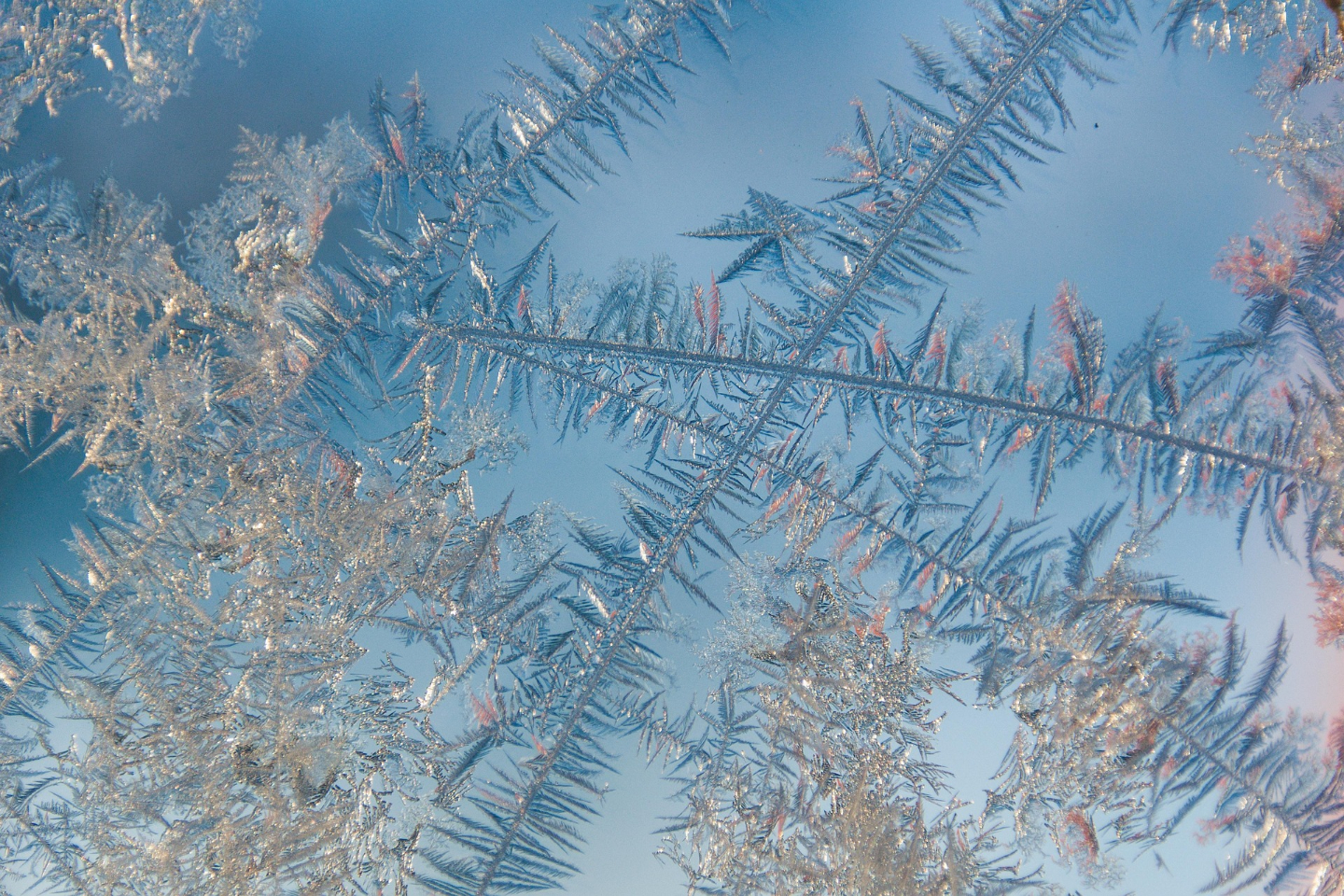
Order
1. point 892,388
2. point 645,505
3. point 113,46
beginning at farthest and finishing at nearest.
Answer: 1. point 113,46
2. point 645,505
3. point 892,388

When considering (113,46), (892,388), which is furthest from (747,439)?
(113,46)

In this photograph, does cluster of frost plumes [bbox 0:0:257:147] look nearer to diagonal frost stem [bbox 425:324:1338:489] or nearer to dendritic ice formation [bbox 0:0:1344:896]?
dendritic ice formation [bbox 0:0:1344:896]

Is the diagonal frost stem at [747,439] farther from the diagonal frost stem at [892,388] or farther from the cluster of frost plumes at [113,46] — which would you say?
the cluster of frost plumes at [113,46]

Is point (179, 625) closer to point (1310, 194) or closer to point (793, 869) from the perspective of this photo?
point (793, 869)

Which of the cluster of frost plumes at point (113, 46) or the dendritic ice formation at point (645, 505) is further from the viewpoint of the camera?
the cluster of frost plumes at point (113, 46)

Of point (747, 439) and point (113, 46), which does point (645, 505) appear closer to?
point (747, 439)

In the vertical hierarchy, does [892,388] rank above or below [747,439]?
above

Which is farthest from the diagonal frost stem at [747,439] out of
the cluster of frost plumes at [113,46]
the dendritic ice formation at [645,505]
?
the cluster of frost plumes at [113,46]

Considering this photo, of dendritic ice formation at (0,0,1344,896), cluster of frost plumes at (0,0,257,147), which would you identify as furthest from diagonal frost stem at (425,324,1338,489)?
cluster of frost plumes at (0,0,257,147)

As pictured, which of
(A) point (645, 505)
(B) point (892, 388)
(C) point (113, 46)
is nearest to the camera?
(B) point (892, 388)
